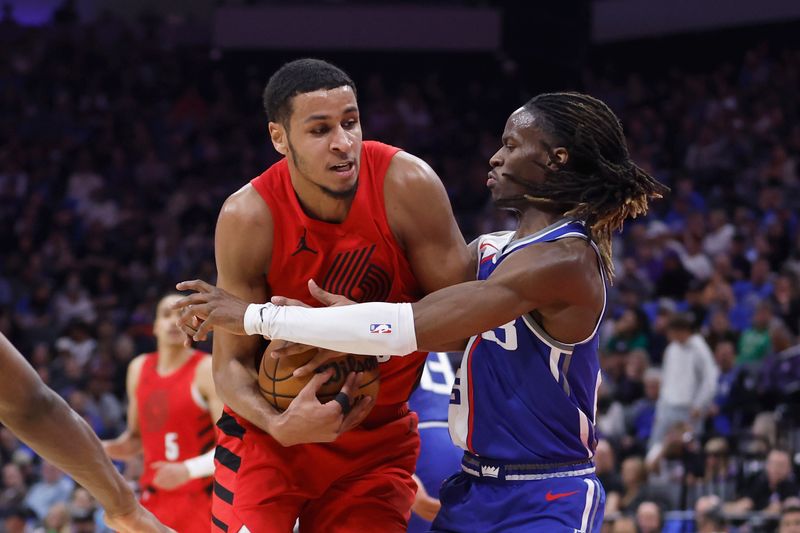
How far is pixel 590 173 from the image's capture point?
350 centimetres

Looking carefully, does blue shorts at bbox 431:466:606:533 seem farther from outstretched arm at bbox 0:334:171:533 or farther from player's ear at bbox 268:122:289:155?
player's ear at bbox 268:122:289:155

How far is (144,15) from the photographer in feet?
59.1

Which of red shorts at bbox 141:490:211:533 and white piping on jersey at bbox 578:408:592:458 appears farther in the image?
red shorts at bbox 141:490:211:533

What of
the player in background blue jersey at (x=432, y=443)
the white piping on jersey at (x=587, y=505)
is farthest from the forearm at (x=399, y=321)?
the player in background blue jersey at (x=432, y=443)

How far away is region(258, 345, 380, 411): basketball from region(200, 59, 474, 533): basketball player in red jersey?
0.17 ft

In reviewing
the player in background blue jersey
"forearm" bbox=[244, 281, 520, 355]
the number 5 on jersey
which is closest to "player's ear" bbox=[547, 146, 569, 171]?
"forearm" bbox=[244, 281, 520, 355]

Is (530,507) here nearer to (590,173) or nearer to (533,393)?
(533,393)

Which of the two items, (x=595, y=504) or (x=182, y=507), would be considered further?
(x=182, y=507)

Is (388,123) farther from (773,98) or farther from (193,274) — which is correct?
(773,98)

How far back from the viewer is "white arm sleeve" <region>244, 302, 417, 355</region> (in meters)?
3.24

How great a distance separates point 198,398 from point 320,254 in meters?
2.93

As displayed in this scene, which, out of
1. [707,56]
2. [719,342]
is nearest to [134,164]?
[707,56]

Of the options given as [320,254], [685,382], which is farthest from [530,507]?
[685,382]

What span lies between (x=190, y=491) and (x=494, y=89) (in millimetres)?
11903
